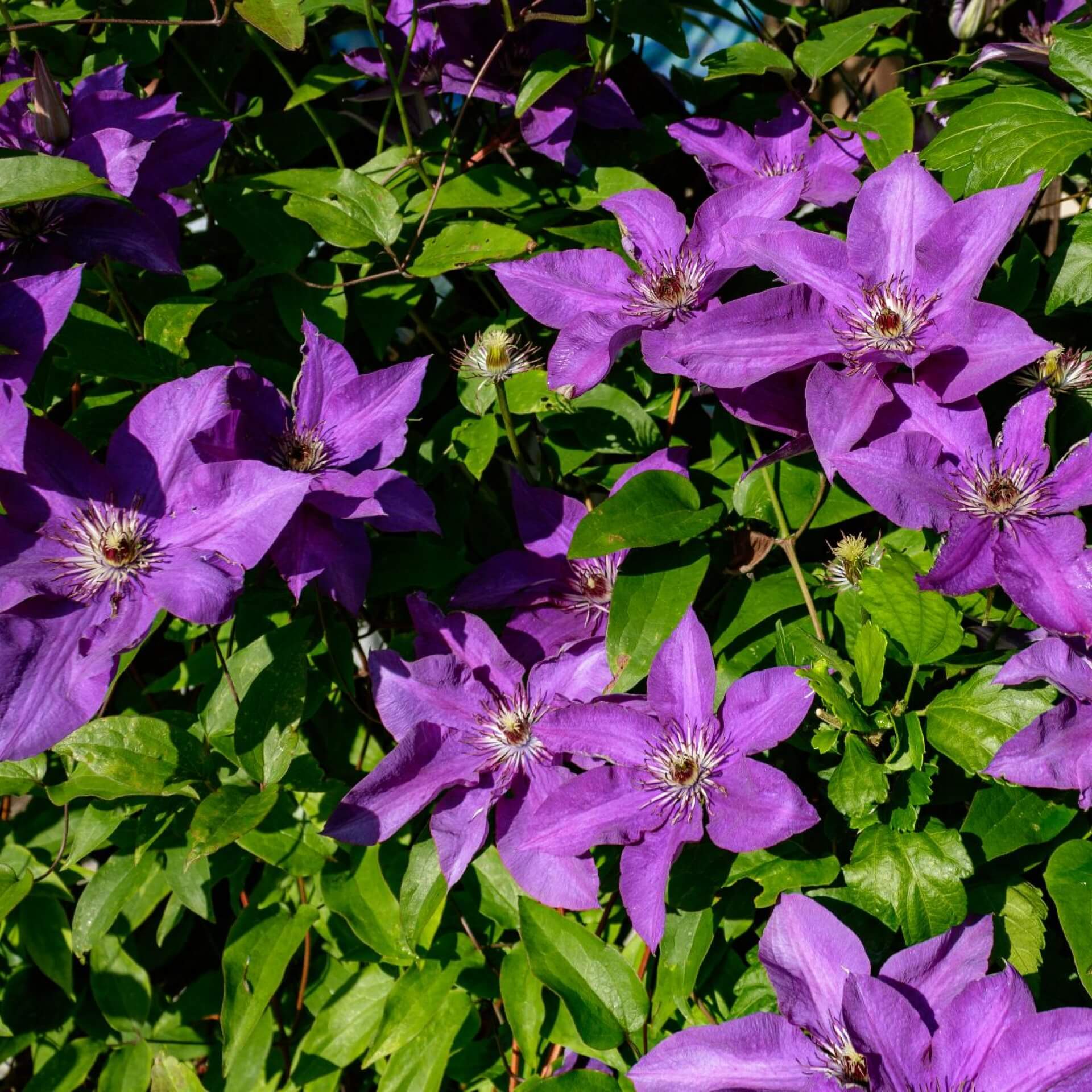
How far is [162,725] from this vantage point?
3.69 feet

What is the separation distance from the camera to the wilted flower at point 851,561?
105 centimetres

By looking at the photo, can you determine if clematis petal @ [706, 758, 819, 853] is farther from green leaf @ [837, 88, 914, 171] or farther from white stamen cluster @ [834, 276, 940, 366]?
green leaf @ [837, 88, 914, 171]

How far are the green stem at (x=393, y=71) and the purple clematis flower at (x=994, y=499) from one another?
2.27 feet

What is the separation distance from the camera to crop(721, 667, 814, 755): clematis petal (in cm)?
96

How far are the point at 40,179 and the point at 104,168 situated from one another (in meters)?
0.19

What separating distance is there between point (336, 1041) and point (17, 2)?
54.9 inches

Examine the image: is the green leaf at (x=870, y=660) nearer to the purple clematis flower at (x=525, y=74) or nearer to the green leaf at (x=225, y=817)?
the green leaf at (x=225, y=817)

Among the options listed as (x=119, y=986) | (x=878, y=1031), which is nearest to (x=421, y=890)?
(x=878, y=1031)

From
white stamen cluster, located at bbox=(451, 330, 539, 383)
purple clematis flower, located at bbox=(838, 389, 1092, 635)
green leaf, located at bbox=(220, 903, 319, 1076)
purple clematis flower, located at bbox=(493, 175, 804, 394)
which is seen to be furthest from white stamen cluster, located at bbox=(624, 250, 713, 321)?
green leaf, located at bbox=(220, 903, 319, 1076)

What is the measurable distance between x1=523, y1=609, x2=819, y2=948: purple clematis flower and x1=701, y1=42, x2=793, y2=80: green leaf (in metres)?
0.63

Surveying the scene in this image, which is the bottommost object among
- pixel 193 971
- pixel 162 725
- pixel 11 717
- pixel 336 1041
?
pixel 193 971

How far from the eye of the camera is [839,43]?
1234mm

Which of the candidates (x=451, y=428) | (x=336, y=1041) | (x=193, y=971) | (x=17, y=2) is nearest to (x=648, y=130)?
(x=451, y=428)

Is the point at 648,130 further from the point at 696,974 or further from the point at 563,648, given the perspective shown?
the point at 696,974
